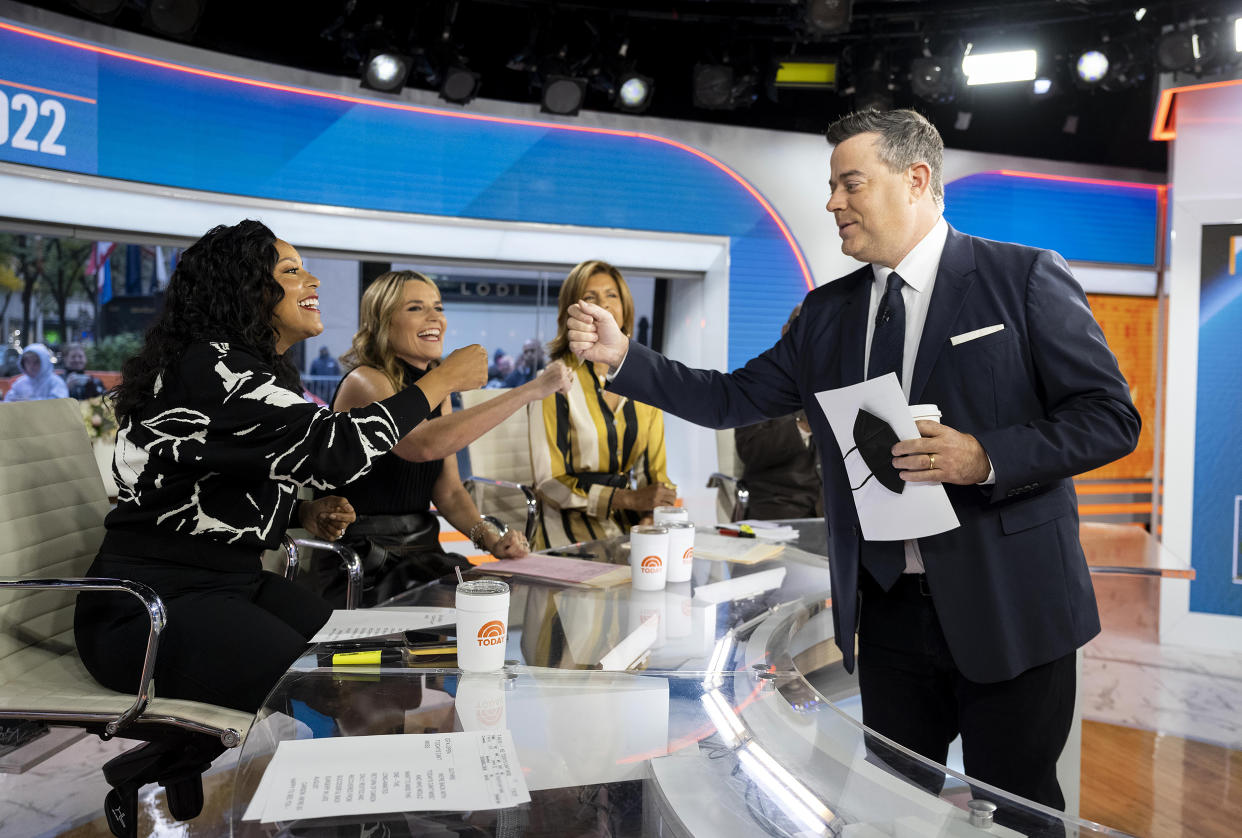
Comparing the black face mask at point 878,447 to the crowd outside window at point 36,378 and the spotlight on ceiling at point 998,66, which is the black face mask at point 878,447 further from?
the crowd outside window at point 36,378

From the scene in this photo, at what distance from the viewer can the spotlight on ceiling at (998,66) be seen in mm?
5254

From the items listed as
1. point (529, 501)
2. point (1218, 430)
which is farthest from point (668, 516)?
point (1218, 430)

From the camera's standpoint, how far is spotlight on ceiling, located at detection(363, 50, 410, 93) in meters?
4.92

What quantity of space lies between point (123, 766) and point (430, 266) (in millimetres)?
4646

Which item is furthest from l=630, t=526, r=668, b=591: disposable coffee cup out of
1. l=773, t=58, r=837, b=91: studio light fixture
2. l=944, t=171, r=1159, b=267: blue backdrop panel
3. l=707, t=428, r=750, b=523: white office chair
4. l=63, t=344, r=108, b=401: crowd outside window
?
l=944, t=171, r=1159, b=267: blue backdrop panel

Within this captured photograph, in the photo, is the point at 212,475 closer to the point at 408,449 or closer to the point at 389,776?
the point at 408,449

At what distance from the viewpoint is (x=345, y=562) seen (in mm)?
2422

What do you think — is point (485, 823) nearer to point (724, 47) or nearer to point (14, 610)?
point (14, 610)

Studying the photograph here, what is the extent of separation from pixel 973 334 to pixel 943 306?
0.08 meters

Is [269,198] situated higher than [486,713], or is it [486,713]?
[269,198]

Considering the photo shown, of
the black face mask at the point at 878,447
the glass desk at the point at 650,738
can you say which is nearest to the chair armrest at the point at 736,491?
the glass desk at the point at 650,738

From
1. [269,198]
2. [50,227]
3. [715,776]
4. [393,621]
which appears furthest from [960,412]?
[50,227]

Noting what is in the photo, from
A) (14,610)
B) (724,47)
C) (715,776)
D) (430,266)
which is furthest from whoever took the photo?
(430,266)

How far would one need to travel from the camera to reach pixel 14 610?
188 centimetres
